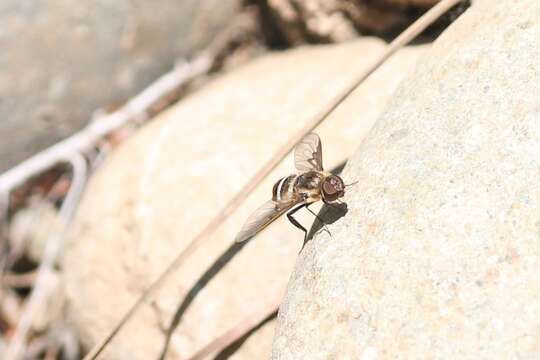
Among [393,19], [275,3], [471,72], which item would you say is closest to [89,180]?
[275,3]

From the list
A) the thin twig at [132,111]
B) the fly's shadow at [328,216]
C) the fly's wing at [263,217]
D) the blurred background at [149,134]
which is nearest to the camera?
the fly's shadow at [328,216]

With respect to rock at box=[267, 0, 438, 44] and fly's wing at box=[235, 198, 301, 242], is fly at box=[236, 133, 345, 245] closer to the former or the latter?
fly's wing at box=[235, 198, 301, 242]

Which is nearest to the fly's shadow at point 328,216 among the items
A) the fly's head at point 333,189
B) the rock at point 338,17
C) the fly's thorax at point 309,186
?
the fly's head at point 333,189

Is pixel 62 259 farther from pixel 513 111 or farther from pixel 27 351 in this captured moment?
pixel 513 111

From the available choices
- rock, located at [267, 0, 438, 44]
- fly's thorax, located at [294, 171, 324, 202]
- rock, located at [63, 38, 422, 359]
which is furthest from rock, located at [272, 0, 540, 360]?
rock, located at [267, 0, 438, 44]

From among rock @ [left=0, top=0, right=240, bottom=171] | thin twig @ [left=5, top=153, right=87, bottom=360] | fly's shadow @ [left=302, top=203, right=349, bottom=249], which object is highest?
rock @ [left=0, top=0, right=240, bottom=171]

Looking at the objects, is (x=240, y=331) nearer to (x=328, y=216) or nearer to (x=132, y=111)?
(x=328, y=216)

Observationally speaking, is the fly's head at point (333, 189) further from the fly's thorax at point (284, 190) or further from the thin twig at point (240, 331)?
the thin twig at point (240, 331)
